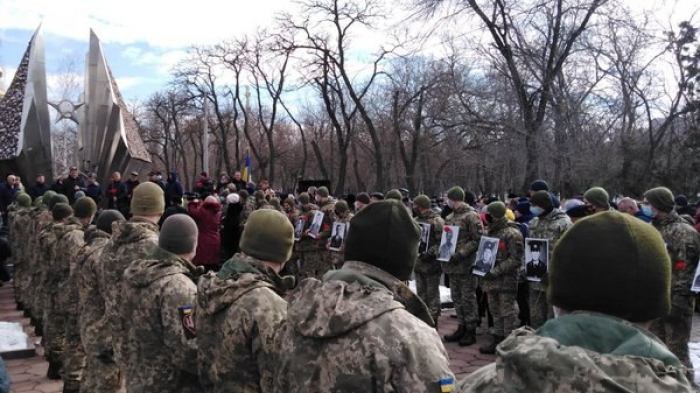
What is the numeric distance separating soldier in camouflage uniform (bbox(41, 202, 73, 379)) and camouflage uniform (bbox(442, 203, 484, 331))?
5278mm

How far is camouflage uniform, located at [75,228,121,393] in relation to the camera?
4.93 meters

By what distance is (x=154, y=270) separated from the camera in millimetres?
3547

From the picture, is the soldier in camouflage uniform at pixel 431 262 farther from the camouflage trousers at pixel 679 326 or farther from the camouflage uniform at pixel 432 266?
the camouflage trousers at pixel 679 326

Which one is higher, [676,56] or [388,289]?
[676,56]

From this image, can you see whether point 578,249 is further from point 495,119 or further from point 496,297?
point 495,119

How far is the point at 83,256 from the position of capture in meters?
5.58

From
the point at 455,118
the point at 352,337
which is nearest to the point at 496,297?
the point at 352,337

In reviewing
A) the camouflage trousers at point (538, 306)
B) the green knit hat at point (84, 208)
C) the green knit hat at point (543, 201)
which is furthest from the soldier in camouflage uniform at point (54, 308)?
the green knit hat at point (543, 201)

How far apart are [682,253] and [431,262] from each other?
11.8 ft

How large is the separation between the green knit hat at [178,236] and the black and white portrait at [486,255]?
185 inches

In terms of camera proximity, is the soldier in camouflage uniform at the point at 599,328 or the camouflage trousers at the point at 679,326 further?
the camouflage trousers at the point at 679,326

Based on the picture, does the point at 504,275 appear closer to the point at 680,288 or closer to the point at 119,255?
the point at 680,288

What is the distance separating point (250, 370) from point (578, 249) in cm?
184

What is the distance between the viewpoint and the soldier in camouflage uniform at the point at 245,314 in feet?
8.90
